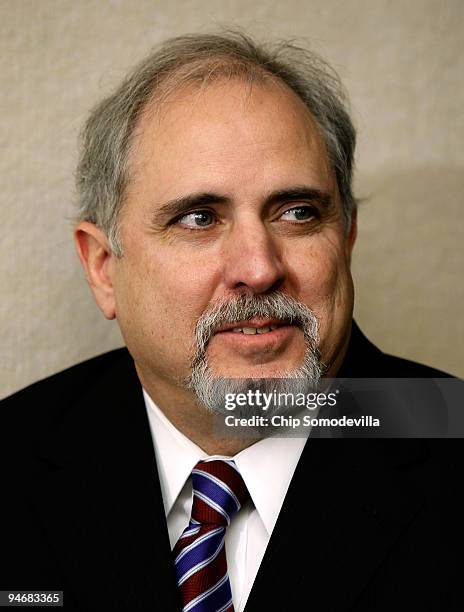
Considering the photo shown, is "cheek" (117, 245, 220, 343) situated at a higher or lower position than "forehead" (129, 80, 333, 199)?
lower

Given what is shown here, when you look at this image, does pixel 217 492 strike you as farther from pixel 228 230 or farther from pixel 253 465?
pixel 228 230

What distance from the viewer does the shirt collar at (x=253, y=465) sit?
54.2 inches

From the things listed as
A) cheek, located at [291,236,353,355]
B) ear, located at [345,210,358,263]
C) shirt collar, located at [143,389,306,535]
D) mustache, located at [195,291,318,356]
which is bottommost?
shirt collar, located at [143,389,306,535]

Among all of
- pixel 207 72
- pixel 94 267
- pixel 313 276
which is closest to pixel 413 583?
pixel 313 276

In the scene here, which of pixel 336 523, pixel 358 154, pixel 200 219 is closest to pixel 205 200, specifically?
pixel 200 219

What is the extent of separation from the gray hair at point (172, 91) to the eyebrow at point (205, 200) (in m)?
0.12

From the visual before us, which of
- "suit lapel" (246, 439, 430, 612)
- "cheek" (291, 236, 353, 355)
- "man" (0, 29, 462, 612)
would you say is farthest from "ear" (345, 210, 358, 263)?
"suit lapel" (246, 439, 430, 612)

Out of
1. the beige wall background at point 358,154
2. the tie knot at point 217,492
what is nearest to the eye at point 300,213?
the tie knot at point 217,492

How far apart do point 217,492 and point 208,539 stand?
80 mm

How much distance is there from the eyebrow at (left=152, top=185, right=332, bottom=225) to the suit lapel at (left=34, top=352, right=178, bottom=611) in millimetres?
395

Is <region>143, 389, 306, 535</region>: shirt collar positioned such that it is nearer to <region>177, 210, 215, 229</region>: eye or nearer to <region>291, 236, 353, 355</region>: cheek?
<region>291, 236, 353, 355</region>: cheek

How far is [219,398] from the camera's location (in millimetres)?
1323

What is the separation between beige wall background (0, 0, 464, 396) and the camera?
1852 millimetres

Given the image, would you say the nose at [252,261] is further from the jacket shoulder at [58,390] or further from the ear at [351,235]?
the jacket shoulder at [58,390]
